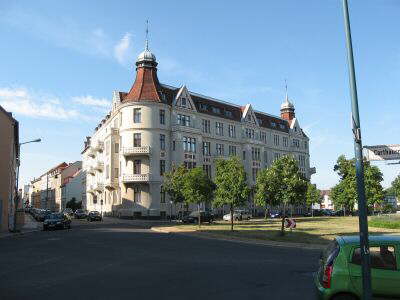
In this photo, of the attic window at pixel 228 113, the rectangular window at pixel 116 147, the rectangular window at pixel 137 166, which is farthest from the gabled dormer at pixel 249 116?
the rectangular window at pixel 137 166

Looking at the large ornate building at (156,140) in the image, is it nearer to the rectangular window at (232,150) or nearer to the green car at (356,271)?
the rectangular window at (232,150)

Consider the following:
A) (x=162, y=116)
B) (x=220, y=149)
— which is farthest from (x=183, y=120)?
(x=220, y=149)

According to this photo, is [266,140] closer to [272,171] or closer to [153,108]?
[153,108]

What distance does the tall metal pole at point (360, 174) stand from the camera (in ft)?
22.2

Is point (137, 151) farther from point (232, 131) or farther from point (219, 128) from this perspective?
point (232, 131)

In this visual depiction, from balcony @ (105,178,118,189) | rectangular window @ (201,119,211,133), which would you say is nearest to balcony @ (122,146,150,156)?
balcony @ (105,178,118,189)

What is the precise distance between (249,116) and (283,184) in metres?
50.0

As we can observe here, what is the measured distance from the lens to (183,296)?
10.4 m

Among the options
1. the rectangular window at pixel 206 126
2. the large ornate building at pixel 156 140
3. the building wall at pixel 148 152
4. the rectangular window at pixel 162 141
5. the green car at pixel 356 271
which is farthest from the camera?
the rectangular window at pixel 206 126

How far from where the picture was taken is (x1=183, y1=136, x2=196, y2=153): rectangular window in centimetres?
6582

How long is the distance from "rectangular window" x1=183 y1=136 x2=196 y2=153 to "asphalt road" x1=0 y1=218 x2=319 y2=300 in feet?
146

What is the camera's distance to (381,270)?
7844 millimetres

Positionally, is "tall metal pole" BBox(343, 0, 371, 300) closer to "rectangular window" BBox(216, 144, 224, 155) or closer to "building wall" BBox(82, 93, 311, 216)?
"building wall" BBox(82, 93, 311, 216)

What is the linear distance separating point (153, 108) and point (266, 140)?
28.2 meters
